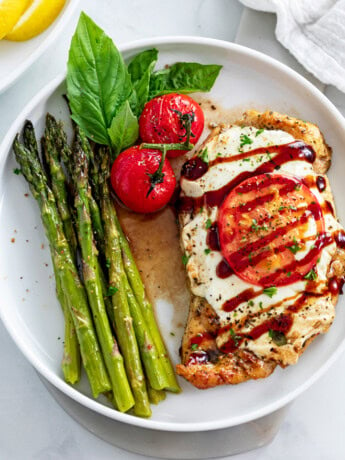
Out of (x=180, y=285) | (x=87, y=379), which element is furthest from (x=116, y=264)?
(x=87, y=379)

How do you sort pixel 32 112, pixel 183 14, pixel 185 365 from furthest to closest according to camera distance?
pixel 183 14 → pixel 32 112 → pixel 185 365

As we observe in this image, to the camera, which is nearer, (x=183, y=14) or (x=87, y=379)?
(x=87, y=379)

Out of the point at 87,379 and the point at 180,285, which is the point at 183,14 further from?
the point at 87,379

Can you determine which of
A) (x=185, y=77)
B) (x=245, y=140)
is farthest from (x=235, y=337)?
(x=185, y=77)

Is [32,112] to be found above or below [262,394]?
above

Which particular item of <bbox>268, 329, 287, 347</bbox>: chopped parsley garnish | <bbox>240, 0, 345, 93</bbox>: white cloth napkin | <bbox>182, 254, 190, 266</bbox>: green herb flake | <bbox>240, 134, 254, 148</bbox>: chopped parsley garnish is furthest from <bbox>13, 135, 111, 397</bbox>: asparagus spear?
<bbox>240, 0, 345, 93</bbox>: white cloth napkin

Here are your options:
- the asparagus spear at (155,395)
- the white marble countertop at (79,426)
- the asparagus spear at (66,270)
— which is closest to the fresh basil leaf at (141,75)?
the white marble countertop at (79,426)

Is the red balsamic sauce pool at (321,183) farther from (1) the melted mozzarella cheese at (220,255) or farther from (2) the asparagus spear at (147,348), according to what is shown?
(2) the asparagus spear at (147,348)
